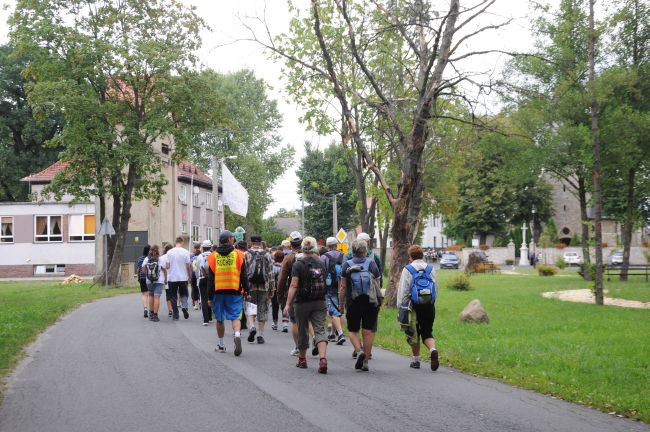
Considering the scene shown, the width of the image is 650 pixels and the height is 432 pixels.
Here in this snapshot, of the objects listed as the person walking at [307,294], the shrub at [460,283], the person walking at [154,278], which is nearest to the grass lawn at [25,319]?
the person walking at [154,278]

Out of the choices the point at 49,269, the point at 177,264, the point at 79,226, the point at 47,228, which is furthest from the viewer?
the point at 49,269

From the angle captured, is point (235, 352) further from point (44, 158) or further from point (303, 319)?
point (44, 158)

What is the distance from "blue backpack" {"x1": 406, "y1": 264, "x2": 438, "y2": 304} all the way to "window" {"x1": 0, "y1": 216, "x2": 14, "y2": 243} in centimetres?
5016

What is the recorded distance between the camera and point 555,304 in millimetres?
23000

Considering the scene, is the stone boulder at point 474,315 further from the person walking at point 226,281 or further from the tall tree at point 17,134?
the tall tree at point 17,134

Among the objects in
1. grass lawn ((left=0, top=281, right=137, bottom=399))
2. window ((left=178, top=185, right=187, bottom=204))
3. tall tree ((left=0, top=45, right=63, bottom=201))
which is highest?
tall tree ((left=0, top=45, right=63, bottom=201))

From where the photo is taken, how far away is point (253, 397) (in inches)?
326

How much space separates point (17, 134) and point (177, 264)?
164 feet

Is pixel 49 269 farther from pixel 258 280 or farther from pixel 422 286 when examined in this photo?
pixel 422 286

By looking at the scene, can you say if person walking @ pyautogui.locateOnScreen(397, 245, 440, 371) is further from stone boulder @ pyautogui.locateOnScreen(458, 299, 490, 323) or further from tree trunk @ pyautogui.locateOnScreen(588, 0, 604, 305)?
tree trunk @ pyautogui.locateOnScreen(588, 0, 604, 305)

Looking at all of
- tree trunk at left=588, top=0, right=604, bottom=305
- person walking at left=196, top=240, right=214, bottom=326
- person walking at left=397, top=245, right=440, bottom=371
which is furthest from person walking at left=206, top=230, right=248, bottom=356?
tree trunk at left=588, top=0, right=604, bottom=305

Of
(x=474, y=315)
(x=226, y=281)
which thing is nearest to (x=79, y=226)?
(x=474, y=315)

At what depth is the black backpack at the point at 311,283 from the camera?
1092 cm

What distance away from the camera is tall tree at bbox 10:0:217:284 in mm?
35656
